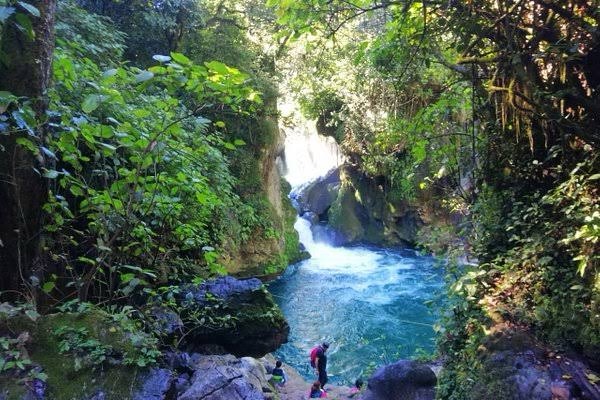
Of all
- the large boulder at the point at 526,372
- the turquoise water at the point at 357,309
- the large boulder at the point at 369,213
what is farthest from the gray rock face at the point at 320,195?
the large boulder at the point at 526,372

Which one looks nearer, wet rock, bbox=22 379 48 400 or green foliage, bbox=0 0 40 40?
green foliage, bbox=0 0 40 40

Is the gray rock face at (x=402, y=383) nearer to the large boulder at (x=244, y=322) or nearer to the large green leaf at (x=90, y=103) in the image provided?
the large boulder at (x=244, y=322)

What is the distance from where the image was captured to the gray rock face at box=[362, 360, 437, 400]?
553cm

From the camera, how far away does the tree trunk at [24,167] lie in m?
2.75

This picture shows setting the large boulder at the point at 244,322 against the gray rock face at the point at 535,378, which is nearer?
the gray rock face at the point at 535,378

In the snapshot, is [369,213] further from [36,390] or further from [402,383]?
[36,390]

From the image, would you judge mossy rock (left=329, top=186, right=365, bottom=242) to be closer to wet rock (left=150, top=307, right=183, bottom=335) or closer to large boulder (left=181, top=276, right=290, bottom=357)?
large boulder (left=181, top=276, right=290, bottom=357)

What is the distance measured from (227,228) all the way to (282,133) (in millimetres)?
6743

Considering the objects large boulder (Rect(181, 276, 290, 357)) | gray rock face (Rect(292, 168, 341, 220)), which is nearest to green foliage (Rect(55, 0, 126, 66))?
large boulder (Rect(181, 276, 290, 357))

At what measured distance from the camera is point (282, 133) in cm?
1662

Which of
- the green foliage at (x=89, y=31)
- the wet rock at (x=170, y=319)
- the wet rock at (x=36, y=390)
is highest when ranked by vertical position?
the green foliage at (x=89, y=31)

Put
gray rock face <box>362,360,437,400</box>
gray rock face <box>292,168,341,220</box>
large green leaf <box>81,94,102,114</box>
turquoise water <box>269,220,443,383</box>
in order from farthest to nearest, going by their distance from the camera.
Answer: gray rock face <box>292,168,341,220</box> < turquoise water <box>269,220,443,383</box> < gray rock face <box>362,360,437,400</box> < large green leaf <box>81,94,102,114</box>

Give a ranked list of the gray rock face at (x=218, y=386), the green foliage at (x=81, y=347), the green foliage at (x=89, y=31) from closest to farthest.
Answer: the green foliage at (x=81, y=347), the gray rock face at (x=218, y=386), the green foliage at (x=89, y=31)

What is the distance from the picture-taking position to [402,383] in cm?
569
